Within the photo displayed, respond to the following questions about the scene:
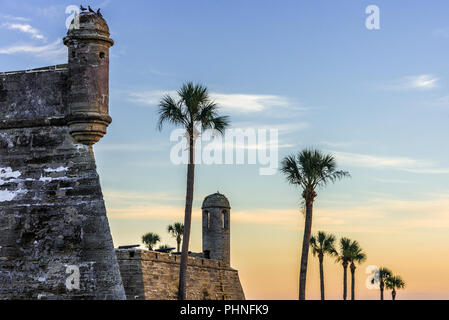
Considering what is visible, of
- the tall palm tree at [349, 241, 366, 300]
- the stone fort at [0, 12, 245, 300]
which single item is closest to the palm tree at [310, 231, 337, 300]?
the tall palm tree at [349, 241, 366, 300]

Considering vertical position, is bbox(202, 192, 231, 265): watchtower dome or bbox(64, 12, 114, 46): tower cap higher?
bbox(64, 12, 114, 46): tower cap

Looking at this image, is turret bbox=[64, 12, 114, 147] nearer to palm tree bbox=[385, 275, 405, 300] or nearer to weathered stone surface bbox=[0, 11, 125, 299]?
weathered stone surface bbox=[0, 11, 125, 299]

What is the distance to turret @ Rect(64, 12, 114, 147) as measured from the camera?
19734mm

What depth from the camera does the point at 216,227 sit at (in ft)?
152

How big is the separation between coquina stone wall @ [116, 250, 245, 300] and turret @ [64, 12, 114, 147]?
13060mm

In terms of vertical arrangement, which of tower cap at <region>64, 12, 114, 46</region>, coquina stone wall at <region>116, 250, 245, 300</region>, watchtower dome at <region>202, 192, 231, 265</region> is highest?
tower cap at <region>64, 12, 114, 46</region>

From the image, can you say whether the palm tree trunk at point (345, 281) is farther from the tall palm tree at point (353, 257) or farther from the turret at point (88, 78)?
the turret at point (88, 78)

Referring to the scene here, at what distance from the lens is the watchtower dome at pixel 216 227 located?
45.8m

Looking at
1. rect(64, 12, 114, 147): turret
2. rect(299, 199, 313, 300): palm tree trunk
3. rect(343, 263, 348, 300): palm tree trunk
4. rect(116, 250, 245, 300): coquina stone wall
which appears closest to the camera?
rect(64, 12, 114, 147): turret

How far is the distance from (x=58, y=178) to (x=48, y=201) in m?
0.66

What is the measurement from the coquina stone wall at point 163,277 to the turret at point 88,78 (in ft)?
42.8

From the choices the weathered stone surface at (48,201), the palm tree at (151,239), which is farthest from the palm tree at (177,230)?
the weathered stone surface at (48,201)
